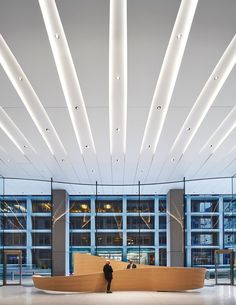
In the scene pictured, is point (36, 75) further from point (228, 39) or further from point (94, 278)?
point (94, 278)

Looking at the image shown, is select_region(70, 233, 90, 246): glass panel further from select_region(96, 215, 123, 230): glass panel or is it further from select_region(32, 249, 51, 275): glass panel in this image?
select_region(32, 249, 51, 275): glass panel

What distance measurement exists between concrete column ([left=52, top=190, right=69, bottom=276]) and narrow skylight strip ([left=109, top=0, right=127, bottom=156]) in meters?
9.27

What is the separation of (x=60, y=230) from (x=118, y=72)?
15945 mm

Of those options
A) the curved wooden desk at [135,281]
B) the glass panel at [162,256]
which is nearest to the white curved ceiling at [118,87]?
the curved wooden desk at [135,281]

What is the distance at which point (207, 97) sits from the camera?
37.0 feet

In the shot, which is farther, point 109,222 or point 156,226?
point 156,226

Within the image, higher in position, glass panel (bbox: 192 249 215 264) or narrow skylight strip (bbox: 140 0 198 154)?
narrow skylight strip (bbox: 140 0 198 154)

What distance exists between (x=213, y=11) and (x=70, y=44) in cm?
238

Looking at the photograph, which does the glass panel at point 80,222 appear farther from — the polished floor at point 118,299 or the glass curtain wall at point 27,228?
the polished floor at point 118,299

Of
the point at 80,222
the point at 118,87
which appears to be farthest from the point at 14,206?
the point at 118,87

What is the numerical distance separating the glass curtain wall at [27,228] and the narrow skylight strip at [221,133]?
9.20 metres

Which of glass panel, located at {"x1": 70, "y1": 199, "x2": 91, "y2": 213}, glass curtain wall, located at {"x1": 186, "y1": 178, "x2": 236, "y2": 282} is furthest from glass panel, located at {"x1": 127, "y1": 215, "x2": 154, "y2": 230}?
glass panel, located at {"x1": 70, "y1": 199, "x2": 91, "y2": 213}

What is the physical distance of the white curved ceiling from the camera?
7590mm

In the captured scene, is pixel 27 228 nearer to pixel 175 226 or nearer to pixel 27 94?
pixel 175 226
